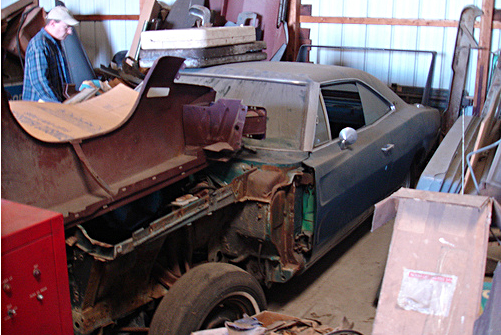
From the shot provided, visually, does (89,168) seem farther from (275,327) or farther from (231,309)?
(275,327)

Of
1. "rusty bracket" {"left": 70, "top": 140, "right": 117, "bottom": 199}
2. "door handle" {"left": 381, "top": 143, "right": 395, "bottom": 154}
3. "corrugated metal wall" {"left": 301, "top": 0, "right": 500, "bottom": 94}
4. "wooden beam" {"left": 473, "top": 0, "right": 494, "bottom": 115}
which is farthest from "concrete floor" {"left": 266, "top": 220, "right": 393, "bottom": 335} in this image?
"corrugated metal wall" {"left": 301, "top": 0, "right": 500, "bottom": 94}

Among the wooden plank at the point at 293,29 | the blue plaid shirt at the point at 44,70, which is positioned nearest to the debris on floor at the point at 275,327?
the blue plaid shirt at the point at 44,70

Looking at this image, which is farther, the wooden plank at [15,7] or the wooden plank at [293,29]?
the wooden plank at [15,7]

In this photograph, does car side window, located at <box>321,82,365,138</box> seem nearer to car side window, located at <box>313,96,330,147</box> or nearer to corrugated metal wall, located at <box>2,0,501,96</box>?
car side window, located at <box>313,96,330,147</box>

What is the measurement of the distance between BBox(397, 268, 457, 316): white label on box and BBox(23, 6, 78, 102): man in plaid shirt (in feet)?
14.1

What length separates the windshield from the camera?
3652 millimetres

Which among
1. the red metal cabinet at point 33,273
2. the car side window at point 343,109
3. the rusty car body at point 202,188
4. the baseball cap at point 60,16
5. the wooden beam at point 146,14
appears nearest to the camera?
the red metal cabinet at point 33,273

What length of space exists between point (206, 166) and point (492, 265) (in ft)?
5.86

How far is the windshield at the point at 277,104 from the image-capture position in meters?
3.65

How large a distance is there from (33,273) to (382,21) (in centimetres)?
666

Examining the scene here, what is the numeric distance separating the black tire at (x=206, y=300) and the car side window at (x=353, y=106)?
1842 millimetres

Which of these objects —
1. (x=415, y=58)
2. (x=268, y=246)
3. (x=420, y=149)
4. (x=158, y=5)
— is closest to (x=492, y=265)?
(x=268, y=246)

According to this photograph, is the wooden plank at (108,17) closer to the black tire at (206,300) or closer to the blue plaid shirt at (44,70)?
the blue plaid shirt at (44,70)

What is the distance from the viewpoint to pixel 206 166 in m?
3.38
